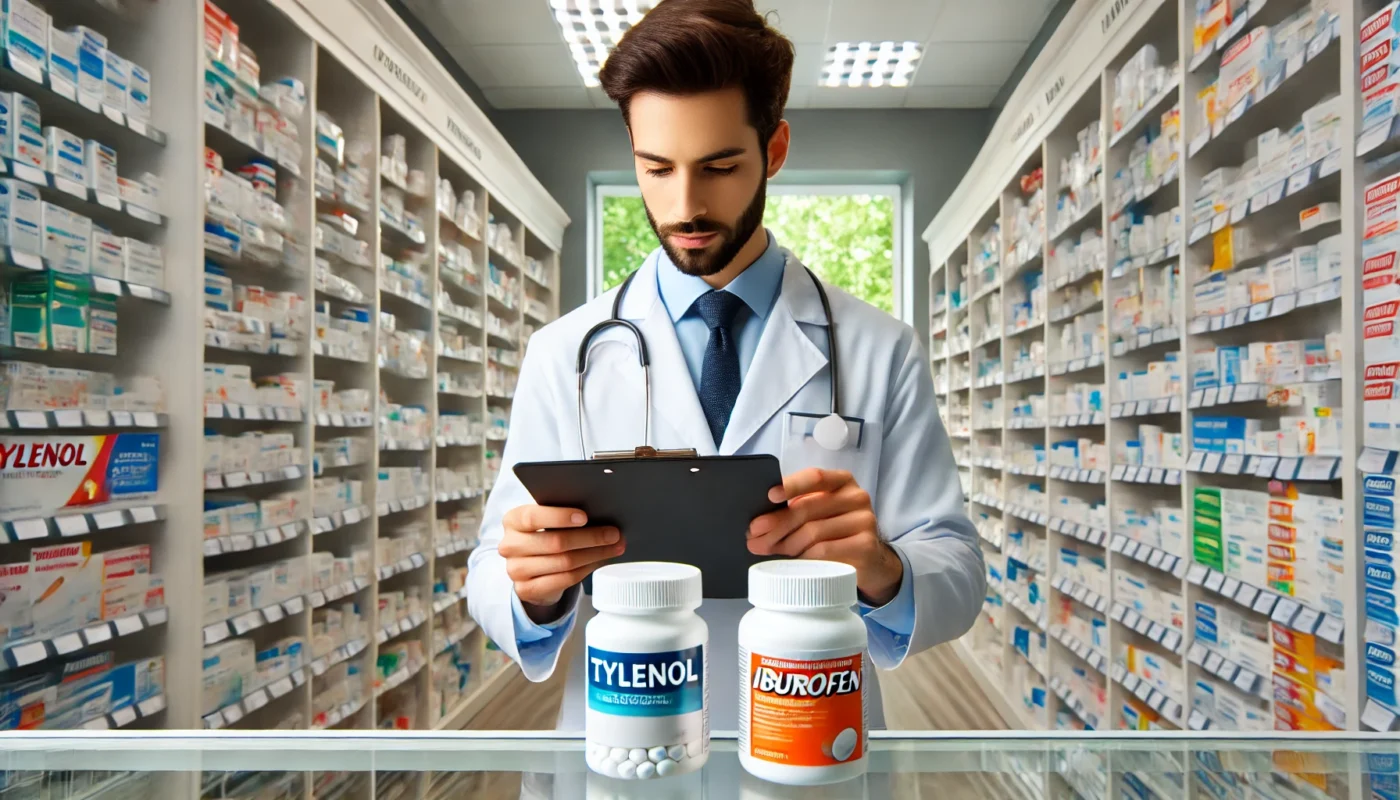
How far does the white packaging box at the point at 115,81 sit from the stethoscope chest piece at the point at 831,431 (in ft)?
7.93

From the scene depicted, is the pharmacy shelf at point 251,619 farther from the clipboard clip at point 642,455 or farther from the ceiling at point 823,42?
the ceiling at point 823,42

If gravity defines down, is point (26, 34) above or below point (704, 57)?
above

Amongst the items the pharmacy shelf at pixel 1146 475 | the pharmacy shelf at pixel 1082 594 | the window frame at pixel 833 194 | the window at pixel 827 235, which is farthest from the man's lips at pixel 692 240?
the window at pixel 827 235

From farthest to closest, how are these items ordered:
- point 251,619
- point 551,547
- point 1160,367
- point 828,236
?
point 828,236
point 1160,367
point 251,619
point 551,547

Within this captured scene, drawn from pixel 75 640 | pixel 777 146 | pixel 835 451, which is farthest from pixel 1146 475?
pixel 75 640

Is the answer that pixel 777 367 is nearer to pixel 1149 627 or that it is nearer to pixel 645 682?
pixel 645 682

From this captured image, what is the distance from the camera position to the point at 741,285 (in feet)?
6.08

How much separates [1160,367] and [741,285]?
261 centimetres

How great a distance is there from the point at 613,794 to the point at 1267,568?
278 centimetres

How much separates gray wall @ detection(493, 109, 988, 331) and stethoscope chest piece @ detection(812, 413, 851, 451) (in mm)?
7324

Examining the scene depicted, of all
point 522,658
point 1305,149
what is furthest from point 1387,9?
point 522,658

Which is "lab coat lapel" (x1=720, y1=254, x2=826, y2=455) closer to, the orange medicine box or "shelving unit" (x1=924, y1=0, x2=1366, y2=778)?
"shelving unit" (x1=924, y1=0, x2=1366, y2=778)

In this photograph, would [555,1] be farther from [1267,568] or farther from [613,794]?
[613,794]

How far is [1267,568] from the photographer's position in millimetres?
2959
